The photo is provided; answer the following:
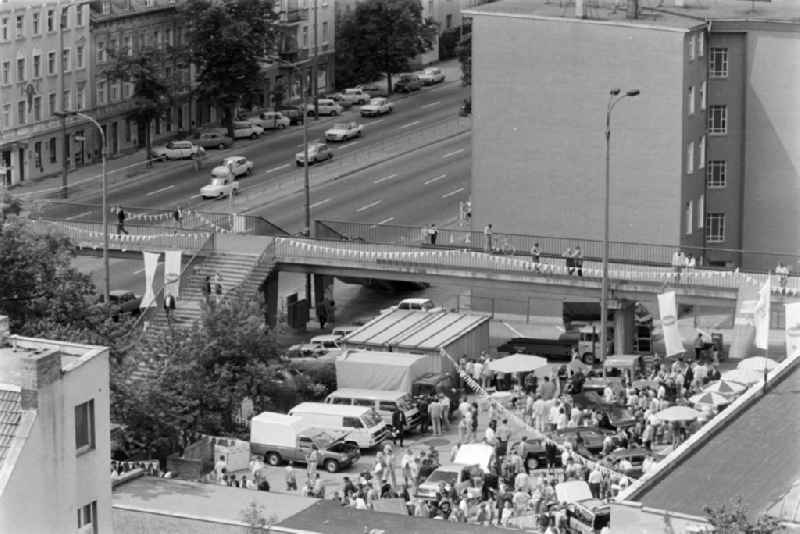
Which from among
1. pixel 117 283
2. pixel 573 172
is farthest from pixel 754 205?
pixel 117 283

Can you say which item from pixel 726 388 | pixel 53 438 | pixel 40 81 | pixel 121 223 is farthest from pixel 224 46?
pixel 53 438

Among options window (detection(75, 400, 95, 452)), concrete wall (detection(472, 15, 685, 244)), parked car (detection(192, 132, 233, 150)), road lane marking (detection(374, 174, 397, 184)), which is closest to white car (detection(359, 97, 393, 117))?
parked car (detection(192, 132, 233, 150))

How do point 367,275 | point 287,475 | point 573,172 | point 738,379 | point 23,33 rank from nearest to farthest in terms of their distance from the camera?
point 287,475 → point 738,379 → point 367,275 → point 573,172 → point 23,33

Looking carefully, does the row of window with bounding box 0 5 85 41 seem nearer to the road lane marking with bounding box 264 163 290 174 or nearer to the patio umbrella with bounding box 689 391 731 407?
the road lane marking with bounding box 264 163 290 174

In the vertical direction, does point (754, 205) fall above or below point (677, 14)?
below

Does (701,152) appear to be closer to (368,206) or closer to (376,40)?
(368,206)

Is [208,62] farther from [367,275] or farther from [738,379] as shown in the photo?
[738,379]

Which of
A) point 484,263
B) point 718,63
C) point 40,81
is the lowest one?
point 484,263
